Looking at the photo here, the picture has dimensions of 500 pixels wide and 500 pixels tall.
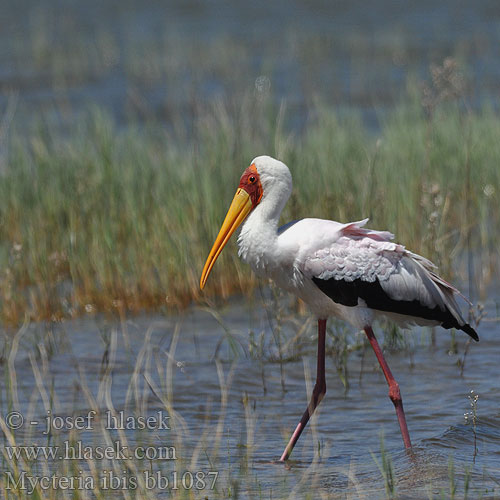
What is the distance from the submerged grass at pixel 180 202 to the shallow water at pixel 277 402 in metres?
0.26

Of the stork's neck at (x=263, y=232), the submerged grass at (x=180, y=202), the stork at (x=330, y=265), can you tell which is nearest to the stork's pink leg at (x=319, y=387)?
the stork at (x=330, y=265)

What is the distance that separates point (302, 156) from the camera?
7.04 metres

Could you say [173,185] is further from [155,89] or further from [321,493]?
[155,89]

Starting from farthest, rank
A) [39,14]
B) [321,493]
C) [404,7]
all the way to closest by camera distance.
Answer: [404,7] < [39,14] < [321,493]

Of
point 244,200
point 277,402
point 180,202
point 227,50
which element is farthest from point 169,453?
point 227,50

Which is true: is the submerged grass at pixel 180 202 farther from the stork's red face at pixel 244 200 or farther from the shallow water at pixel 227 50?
the shallow water at pixel 227 50

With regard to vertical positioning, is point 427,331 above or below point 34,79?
below

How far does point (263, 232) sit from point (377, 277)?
0.52 m

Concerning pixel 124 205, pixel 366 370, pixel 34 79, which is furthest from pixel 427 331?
pixel 34 79

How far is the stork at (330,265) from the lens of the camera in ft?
14.3

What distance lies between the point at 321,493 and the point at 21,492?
1.07 meters

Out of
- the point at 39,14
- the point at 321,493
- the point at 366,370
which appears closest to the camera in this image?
the point at 321,493

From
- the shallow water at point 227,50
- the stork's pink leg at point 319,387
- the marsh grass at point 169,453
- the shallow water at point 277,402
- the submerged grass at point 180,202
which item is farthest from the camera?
the shallow water at point 227,50

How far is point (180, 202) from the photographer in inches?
259
